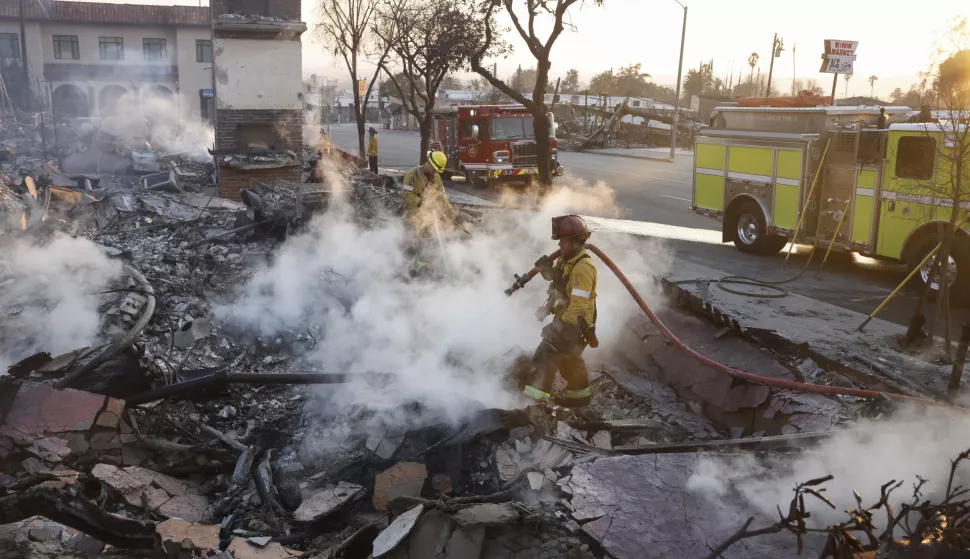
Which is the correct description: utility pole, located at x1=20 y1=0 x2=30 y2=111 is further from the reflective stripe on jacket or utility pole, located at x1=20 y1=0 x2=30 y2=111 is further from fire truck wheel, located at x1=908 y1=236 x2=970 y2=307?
fire truck wheel, located at x1=908 y1=236 x2=970 y2=307

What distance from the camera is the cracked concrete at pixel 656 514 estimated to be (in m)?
3.58

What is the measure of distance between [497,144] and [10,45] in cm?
3966

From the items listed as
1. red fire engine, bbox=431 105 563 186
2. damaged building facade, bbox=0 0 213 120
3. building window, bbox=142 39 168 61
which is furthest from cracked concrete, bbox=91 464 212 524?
building window, bbox=142 39 168 61

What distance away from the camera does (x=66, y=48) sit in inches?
1804

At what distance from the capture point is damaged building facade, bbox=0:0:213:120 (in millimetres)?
44594

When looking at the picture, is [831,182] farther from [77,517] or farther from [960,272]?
[77,517]

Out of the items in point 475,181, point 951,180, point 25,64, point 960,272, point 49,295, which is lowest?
point 49,295

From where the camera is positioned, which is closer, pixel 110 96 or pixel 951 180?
pixel 951 180

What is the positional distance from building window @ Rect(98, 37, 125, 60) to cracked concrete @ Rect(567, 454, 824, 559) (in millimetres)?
50890

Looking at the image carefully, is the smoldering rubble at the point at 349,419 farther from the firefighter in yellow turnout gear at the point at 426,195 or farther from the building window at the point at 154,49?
the building window at the point at 154,49

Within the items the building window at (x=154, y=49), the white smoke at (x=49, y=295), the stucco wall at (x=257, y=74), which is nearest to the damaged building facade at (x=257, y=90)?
the stucco wall at (x=257, y=74)

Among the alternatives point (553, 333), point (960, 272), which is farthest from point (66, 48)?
point (960, 272)

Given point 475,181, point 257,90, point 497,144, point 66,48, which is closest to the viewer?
point 257,90

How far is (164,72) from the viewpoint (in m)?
46.8
